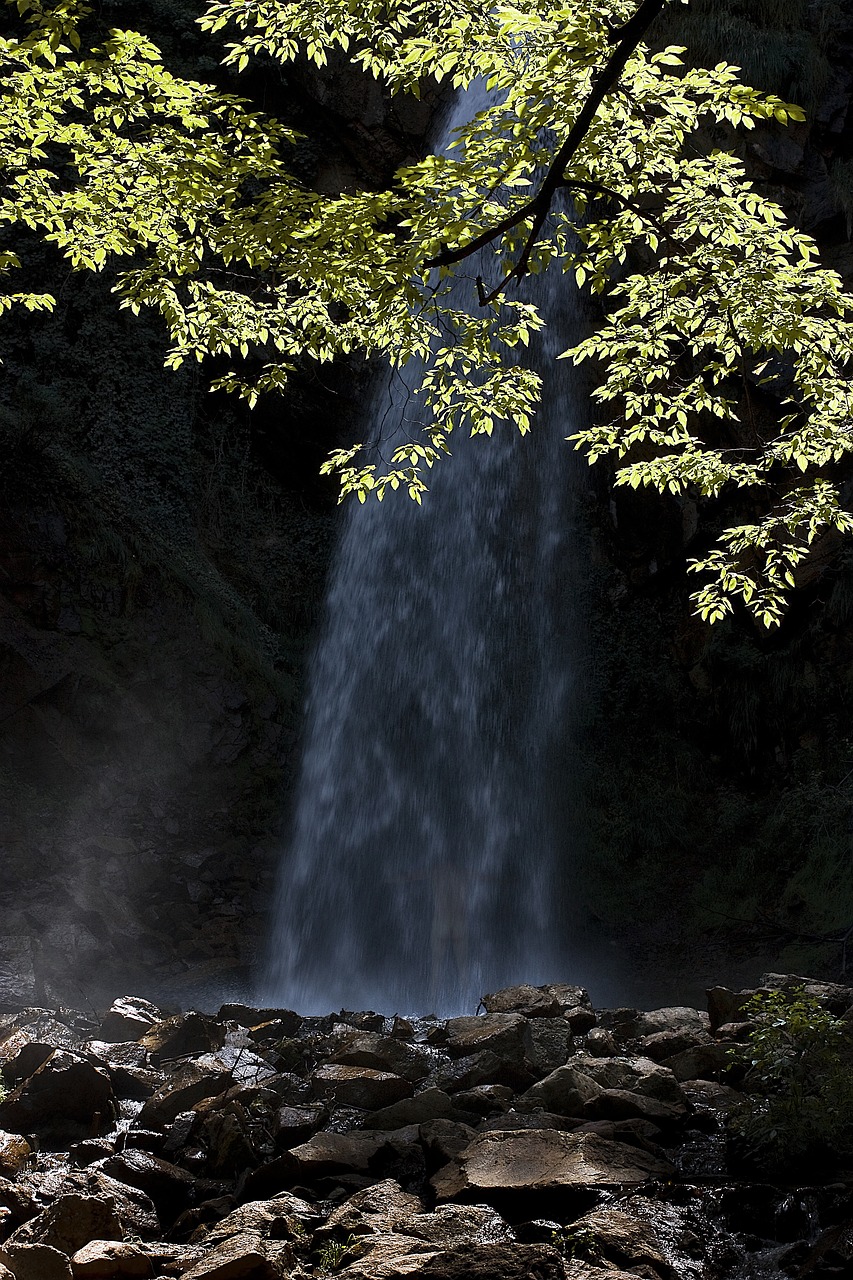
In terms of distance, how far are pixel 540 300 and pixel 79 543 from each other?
6.67 m

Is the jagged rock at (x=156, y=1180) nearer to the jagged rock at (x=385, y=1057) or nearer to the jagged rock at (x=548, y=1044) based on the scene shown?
the jagged rock at (x=385, y=1057)

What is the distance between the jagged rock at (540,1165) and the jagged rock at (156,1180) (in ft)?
3.06

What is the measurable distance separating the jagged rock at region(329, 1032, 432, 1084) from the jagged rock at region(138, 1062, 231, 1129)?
708 mm

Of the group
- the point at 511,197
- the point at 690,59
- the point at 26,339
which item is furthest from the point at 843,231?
the point at 26,339

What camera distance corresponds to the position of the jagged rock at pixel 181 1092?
3932 mm

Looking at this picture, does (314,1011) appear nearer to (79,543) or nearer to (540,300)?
(79,543)

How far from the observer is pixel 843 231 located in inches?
408

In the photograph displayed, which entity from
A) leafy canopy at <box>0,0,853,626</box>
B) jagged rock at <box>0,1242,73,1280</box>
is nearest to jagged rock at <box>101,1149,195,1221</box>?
jagged rock at <box>0,1242,73,1280</box>

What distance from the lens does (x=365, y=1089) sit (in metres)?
4.34

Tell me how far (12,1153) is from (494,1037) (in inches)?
95.0

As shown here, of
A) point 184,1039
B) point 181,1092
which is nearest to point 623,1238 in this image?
point 181,1092

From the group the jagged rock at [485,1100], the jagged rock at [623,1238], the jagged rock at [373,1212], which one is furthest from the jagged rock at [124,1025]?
the jagged rock at [623,1238]

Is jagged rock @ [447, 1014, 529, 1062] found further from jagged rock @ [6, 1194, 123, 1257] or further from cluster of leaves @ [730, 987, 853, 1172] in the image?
jagged rock @ [6, 1194, 123, 1257]

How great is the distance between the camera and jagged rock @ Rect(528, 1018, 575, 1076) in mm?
4773
